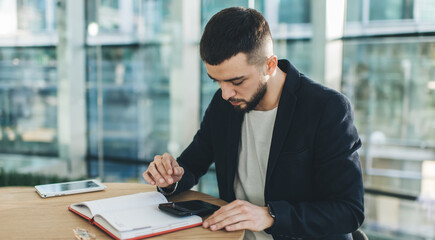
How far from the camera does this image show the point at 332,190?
1.19 metres

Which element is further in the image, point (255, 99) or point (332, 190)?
point (255, 99)

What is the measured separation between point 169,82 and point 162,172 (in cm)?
286

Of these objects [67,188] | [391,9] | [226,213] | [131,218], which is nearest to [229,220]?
[226,213]

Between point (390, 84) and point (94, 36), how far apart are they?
3520mm

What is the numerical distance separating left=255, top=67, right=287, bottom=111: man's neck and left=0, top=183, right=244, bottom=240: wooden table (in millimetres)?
422

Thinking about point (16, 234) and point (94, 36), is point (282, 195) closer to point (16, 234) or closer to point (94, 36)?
point (16, 234)

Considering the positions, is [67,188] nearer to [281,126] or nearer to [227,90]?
[227,90]

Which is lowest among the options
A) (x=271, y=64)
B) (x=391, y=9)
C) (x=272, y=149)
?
(x=272, y=149)

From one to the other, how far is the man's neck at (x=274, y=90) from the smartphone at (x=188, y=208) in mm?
458

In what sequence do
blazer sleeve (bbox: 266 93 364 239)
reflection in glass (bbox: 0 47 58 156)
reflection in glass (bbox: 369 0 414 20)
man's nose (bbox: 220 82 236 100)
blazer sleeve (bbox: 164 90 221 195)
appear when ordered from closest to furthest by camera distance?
1. blazer sleeve (bbox: 266 93 364 239)
2. man's nose (bbox: 220 82 236 100)
3. blazer sleeve (bbox: 164 90 221 195)
4. reflection in glass (bbox: 369 0 414 20)
5. reflection in glass (bbox: 0 47 58 156)

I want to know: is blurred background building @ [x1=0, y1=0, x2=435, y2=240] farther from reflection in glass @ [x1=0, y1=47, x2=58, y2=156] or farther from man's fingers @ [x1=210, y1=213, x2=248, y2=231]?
man's fingers @ [x1=210, y1=213, x2=248, y2=231]

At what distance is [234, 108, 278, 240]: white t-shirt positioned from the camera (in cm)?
143

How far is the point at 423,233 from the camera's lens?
313cm

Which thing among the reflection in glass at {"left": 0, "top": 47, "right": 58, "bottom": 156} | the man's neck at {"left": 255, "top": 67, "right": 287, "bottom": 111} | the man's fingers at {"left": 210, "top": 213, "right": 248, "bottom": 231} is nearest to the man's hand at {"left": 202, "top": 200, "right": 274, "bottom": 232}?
the man's fingers at {"left": 210, "top": 213, "right": 248, "bottom": 231}
